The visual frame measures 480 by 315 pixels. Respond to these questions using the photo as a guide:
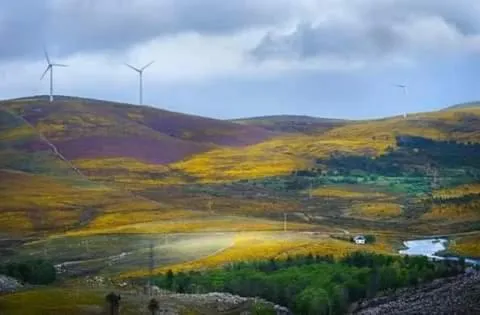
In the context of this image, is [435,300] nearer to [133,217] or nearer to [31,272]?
[31,272]

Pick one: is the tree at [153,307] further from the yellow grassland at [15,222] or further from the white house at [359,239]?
the yellow grassland at [15,222]

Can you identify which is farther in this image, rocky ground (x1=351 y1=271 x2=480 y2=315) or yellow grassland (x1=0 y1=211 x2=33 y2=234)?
yellow grassland (x1=0 y1=211 x2=33 y2=234)

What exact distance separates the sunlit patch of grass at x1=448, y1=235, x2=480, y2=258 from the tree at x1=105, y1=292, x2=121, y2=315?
55.3 metres

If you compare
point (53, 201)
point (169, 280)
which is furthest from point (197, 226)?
point (169, 280)

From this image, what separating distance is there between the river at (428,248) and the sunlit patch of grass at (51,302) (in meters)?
47.7

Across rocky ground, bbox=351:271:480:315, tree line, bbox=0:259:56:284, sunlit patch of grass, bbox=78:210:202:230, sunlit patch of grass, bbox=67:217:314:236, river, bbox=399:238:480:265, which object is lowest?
rocky ground, bbox=351:271:480:315

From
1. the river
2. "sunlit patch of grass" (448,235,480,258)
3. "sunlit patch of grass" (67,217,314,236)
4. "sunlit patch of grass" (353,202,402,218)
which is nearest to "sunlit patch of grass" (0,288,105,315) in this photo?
"sunlit patch of grass" (67,217,314,236)

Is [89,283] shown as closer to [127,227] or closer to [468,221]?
[127,227]

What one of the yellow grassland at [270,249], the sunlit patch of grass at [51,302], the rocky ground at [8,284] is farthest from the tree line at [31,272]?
the yellow grassland at [270,249]

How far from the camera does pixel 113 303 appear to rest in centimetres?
8900

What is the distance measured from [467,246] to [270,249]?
28628 mm

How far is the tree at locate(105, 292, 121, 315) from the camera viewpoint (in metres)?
87.4

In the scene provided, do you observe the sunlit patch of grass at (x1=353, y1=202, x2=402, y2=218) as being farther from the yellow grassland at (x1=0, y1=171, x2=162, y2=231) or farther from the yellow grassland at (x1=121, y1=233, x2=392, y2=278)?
the yellow grassland at (x1=0, y1=171, x2=162, y2=231)

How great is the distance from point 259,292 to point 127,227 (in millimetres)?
53170
